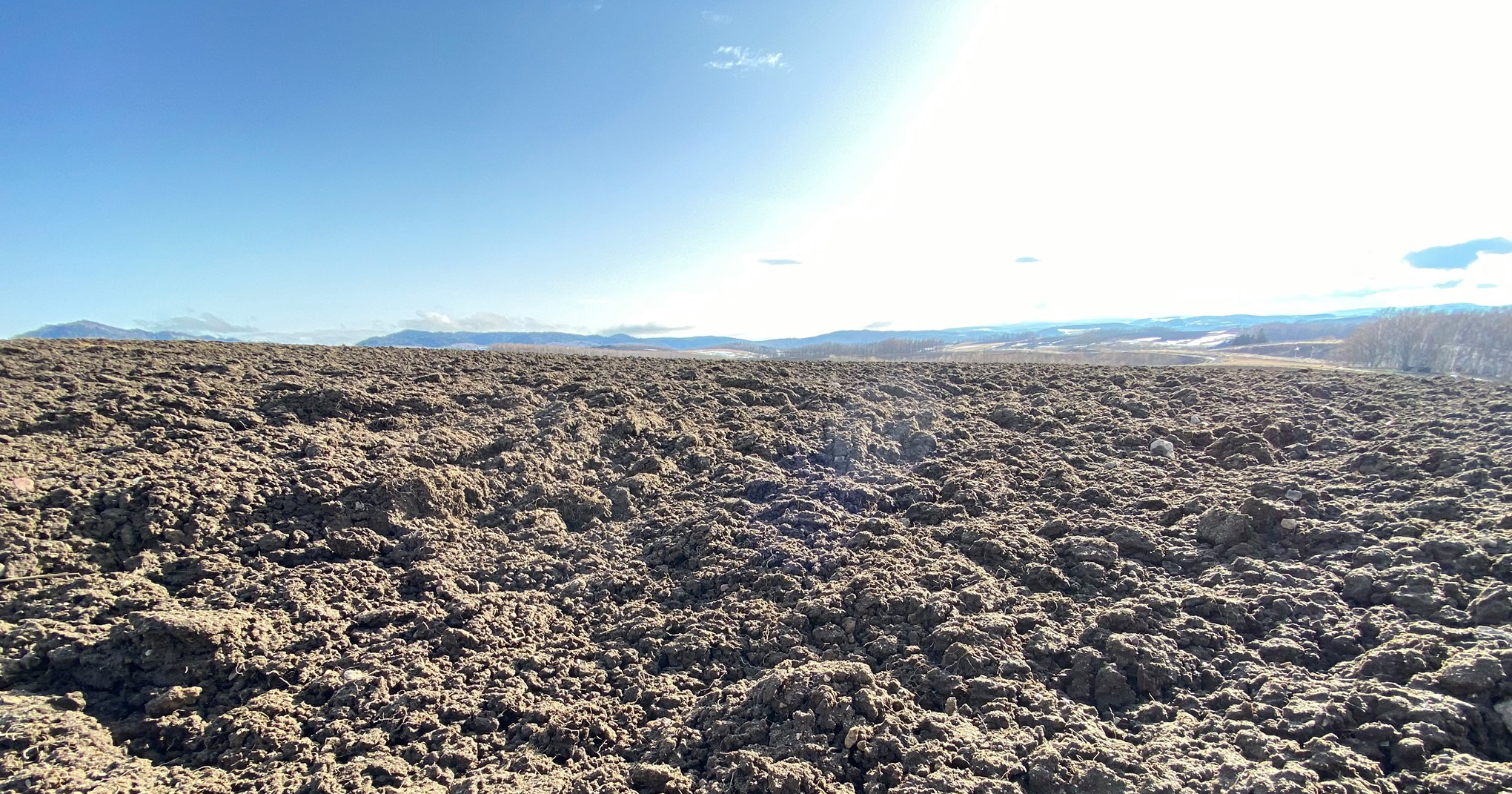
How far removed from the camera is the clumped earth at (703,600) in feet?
10.2

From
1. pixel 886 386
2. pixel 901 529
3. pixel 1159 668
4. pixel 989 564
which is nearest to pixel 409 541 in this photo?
pixel 901 529

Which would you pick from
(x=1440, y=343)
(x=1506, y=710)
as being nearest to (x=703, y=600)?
(x=1506, y=710)

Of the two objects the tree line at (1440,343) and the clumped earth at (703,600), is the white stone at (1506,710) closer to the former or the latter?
the clumped earth at (703,600)

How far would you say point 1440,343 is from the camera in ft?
195

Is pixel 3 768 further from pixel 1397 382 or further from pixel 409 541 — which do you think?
pixel 1397 382

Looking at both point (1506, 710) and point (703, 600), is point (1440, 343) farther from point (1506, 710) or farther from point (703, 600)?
point (703, 600)

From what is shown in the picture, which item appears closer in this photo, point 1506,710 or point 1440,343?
point 1506,710

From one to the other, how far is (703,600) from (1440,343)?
3468 inches

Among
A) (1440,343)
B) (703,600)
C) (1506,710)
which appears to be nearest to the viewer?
(1506,710)

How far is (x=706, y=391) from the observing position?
879 cm

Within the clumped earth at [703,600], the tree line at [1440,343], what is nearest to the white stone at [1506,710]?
the clumped earth at [703,600]

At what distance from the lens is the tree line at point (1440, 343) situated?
5553 cm

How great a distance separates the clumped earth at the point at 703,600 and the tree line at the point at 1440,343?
72900mm

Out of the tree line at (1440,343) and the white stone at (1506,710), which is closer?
the white stone at (1506,710)
